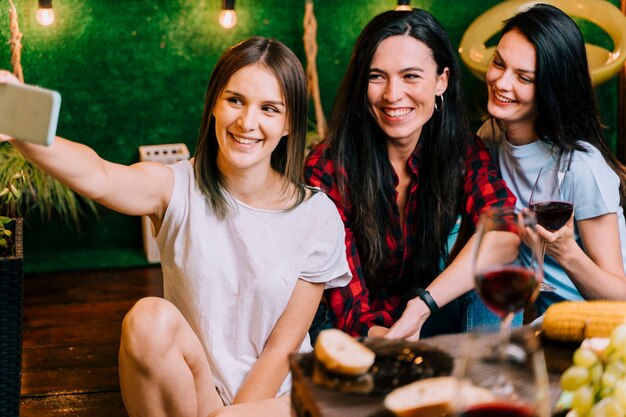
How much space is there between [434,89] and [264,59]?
57cm

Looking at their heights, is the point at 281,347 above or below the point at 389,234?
below

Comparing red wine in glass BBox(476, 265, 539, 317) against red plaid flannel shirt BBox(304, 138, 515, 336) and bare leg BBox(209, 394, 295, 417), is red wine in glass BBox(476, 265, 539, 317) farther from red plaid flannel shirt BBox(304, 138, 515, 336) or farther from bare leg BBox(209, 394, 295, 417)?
red plaid flannel shirt BBox(304, 138, 515, 336)

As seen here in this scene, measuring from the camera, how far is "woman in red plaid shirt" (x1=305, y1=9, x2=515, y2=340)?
2377mm

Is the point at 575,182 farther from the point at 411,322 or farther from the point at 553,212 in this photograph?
the point at 411,322

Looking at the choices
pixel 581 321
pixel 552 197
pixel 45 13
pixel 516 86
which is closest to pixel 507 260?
pixel 581 321

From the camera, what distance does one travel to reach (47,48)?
4090 mm

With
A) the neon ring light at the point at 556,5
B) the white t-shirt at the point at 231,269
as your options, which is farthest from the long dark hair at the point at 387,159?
the neon ring light at the point at 556,5

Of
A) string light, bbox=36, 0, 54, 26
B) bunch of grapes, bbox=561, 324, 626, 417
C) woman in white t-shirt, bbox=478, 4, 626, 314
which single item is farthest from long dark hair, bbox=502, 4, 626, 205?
string light, bbox=36, 0, 54, 26

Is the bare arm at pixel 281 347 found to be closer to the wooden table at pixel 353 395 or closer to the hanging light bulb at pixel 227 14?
the wooden table at pixel 353 395

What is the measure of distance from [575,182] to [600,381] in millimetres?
1222

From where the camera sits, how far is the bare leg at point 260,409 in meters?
1.86

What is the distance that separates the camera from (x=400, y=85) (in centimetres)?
237

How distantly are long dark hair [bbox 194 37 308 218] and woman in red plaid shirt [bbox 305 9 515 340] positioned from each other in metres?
0.26

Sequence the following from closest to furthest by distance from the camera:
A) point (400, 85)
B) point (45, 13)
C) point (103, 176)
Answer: point (103, 176)
point (400, 85)
point (45, 13)
